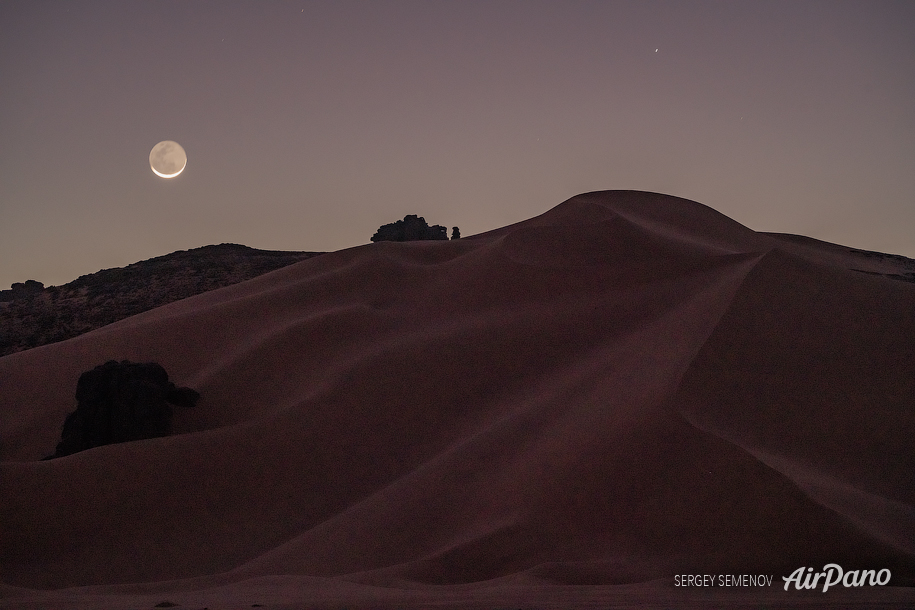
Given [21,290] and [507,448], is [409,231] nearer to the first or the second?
[21,290]

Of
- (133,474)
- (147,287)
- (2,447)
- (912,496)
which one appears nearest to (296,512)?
(133,474)

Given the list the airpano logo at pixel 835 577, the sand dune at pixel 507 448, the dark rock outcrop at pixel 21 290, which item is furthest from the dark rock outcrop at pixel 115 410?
the dark rock outcrop at pixel 21 290

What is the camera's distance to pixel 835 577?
5.45m

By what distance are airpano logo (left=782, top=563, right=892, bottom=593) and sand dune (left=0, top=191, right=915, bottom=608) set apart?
161mm

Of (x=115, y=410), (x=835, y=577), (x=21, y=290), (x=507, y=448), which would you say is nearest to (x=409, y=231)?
(x=21, y=290)

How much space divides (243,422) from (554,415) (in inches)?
177

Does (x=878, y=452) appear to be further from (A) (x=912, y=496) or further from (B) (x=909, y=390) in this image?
(B) (x=909, y=390)

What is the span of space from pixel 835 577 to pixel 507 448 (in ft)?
12.4

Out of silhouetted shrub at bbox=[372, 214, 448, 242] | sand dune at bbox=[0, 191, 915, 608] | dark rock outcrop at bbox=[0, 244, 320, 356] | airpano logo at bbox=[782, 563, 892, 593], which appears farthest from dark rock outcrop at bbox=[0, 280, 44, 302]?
airpano logo at bbox=[782, 563, 892, 593]

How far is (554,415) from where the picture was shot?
8.90 m

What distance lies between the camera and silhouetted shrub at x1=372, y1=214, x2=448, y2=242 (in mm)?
28562

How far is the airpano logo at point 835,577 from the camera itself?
511 cm

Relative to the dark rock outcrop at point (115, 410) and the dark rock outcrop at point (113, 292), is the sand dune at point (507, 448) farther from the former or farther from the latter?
the dark rock outcrop at point (113, 292)

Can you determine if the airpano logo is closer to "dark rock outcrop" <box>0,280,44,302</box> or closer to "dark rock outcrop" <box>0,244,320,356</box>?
"dark rock outcrop" <box>0,244,320,356</box>
